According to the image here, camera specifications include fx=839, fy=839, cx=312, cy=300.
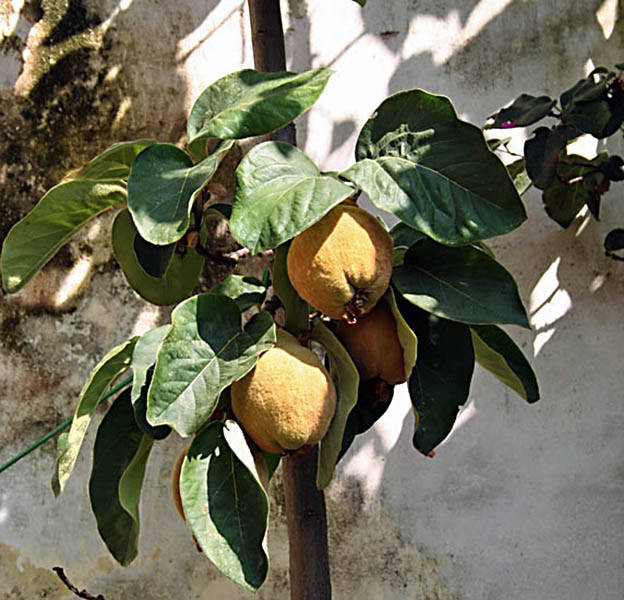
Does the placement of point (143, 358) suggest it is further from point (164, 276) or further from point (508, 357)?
point (508, 357)

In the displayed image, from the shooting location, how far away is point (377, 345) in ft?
2.50

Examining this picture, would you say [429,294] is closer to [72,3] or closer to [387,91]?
[387,91]

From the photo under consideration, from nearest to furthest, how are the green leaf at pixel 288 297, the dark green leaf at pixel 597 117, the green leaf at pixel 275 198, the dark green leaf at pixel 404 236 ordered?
1. the green leaf at pixel 275 198
2. the green leaf at pixel 288 297
3. the dark green leaf at pixel 404 236
4. the dark green leaf at pixel 597 117

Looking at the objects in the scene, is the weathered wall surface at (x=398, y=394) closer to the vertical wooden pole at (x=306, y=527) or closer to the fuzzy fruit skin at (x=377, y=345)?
the vertical wooden pole at (x=306, y=527)

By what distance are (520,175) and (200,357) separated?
37.0 inches

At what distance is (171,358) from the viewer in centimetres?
70

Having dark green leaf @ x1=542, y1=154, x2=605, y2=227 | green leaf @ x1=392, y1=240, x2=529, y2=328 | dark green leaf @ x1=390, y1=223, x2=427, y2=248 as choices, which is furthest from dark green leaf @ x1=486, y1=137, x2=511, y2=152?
green leaf @ x1=392, y1=240, x2=529, y2=328

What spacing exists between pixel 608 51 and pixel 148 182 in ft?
4.07

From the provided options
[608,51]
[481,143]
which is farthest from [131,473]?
[608,51]

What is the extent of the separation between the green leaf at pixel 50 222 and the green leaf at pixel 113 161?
2 cm

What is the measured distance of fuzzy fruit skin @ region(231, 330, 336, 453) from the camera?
70 cm

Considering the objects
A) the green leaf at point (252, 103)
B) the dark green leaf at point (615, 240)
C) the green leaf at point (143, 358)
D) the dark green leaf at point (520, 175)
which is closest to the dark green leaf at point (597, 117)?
the dark green leaf at point (520, 175)

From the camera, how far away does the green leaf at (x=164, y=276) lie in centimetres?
92

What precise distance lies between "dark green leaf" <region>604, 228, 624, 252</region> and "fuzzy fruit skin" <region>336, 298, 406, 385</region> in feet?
3.06
